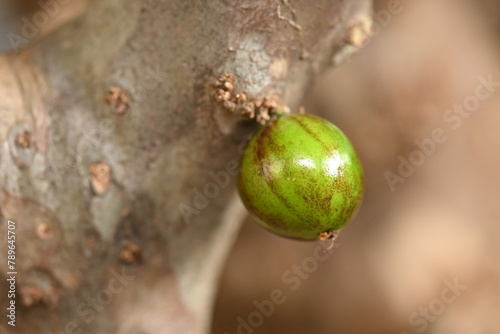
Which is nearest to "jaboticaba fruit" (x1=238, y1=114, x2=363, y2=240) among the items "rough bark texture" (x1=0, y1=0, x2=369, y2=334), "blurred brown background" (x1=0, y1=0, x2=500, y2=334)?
"rough bark texture" (x1=0, y1=0, x2=369, y2=334)

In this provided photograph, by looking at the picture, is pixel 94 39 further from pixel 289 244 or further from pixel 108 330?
pixel 289 244

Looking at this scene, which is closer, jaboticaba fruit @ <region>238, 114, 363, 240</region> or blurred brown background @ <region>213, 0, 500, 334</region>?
jaboticaba fruit @ <region>238, 114, 363, 240</region>

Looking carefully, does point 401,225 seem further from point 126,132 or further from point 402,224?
point 126,132

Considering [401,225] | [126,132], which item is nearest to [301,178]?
[126,132]

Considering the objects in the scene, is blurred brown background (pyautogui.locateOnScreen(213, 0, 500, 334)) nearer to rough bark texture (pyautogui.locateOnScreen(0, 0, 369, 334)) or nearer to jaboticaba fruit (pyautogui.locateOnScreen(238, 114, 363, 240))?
rough bark texture (pyautogui.locateOnScreen(0, 0, 369, 334))

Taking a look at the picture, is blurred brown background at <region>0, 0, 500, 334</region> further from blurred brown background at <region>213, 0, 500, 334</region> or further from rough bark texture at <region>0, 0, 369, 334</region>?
rough bark texture at <region>0, 0, 369, 334</region>

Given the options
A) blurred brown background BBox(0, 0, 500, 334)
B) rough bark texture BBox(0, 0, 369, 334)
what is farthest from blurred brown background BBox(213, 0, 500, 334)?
rough bark texture BBox(0, 0, 369, 334)
